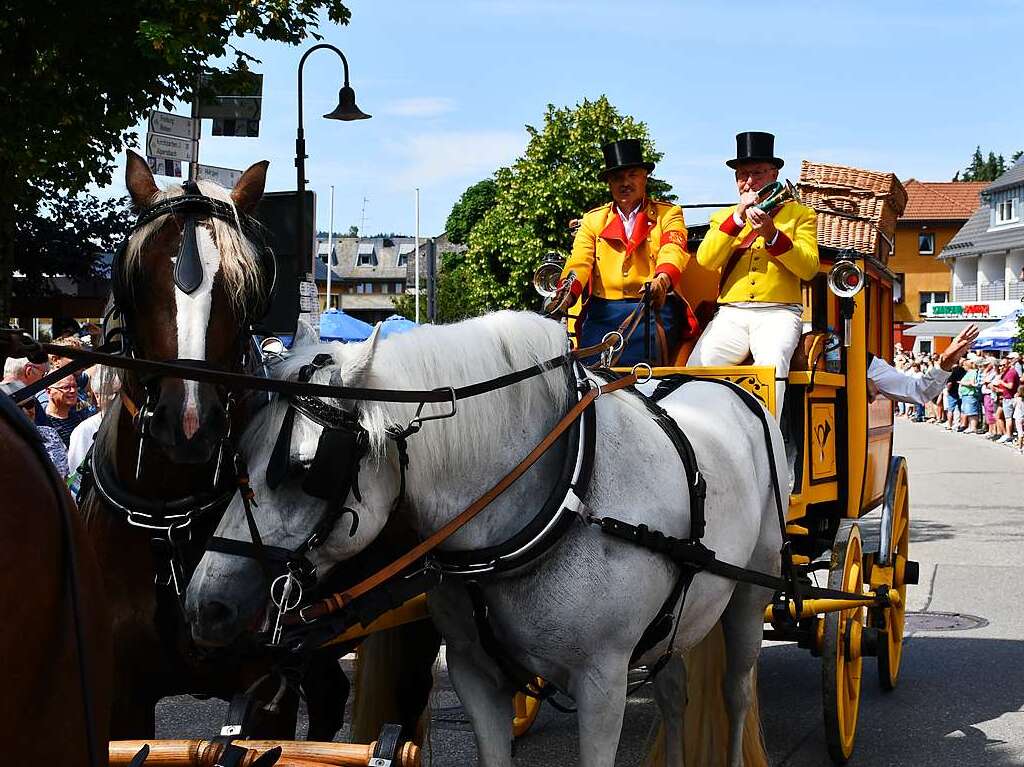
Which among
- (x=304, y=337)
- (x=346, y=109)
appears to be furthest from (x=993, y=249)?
(x=304, y=337)

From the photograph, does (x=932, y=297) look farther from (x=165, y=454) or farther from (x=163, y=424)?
(x=163, y=424)

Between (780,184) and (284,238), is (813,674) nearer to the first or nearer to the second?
(780,184)

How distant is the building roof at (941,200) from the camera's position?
2980 inches

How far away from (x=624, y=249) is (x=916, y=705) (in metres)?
2.78

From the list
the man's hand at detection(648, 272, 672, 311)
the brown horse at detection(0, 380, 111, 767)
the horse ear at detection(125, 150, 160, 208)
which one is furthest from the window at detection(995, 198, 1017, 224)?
the brown horse at detection(0, 380, 111, 767)

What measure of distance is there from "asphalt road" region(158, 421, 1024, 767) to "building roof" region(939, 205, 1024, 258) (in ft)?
189

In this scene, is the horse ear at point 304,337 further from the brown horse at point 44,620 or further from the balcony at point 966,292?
the balcony at point 966,292

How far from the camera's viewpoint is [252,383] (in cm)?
280

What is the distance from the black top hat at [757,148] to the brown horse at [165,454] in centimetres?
271

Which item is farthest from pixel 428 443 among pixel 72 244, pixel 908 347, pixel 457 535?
pixel 908 347

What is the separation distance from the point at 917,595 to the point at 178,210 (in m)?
7.52

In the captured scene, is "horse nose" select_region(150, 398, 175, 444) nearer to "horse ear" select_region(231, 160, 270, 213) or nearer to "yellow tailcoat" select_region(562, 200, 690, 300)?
"horse ear" select_region(231, 160, 270, 213)

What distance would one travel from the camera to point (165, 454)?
3.07m

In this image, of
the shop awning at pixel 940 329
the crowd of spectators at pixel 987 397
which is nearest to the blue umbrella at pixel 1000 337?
the crowd of spectators at pixel 987 397
